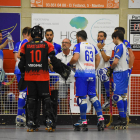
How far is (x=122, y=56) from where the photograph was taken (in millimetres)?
6363

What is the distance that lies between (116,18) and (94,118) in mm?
2690

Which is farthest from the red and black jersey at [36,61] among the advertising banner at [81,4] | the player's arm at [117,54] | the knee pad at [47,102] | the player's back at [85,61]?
the advertising banner at [81,4]

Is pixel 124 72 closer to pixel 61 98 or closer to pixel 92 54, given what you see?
pixel 92 54

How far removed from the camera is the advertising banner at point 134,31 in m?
8.36

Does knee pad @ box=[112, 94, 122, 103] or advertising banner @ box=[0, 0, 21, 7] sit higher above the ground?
advertising banner @ box=[0, 0, 21, 7]

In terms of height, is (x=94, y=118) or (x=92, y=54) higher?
(x=92, y=54)

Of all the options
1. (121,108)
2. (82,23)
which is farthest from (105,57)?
(82,23)

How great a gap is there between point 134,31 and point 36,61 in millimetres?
3592

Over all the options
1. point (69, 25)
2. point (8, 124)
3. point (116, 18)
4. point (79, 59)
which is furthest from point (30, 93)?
point (116, 18)

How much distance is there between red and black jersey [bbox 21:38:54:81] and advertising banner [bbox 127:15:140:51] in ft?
10.7

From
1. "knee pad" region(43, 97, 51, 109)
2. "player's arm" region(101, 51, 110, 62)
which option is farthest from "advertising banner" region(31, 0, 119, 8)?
"knee pad" region(43, 97, 51, 109)

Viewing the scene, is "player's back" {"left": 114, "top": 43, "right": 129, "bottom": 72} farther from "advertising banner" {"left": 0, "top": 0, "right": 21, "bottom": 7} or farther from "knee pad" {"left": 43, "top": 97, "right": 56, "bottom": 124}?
"advertising banner" {"left": 0, "top": 0, "right": 21, "bottom": 7}

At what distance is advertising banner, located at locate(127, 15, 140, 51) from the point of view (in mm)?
8359

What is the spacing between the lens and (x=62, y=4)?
27.5 feet
